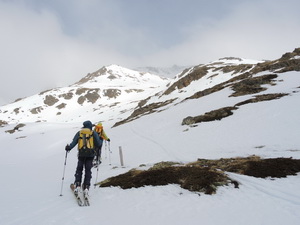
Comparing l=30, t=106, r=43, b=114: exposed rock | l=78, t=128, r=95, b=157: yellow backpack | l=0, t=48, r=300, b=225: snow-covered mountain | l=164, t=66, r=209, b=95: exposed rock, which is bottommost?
l=0, t=48, r=300, b=225: snow-covered mountain

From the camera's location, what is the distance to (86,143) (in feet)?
30.0

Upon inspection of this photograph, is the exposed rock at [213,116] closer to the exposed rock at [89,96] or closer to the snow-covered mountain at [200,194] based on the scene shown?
the snow-covered mountain at [200,194]

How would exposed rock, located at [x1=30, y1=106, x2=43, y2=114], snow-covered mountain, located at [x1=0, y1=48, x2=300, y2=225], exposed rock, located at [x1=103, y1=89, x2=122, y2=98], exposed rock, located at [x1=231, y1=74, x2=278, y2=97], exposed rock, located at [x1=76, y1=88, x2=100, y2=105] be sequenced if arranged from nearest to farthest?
snow-covered mountain, located at [x1=0, y1=48, x2=300, y2=225], exposed rock, located at [x1=231, y1=74, x2=278, y2=97], exposed rock, located at [x1=30, y1=106, x2=43, y2=114], exposed rock, located at [x1=76, y1=88, x2=100, y2=105], exposed rock, located at [x1=103, y1=89, x2=122, y2=98]

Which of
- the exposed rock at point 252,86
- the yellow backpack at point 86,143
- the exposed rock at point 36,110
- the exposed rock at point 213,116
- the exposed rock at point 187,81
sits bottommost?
the exposed rock at point 213,116

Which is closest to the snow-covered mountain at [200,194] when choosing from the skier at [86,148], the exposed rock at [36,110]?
the skier at [86,148]

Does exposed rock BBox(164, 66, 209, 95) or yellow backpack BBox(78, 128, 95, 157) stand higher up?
exposed rock BBox(164, 66, 209, 95)

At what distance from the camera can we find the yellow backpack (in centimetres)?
910

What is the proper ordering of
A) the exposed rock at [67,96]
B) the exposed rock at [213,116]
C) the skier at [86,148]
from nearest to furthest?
the skier at [86,148] → the exposed rock at [213,116] → the exposed rock at [67,96]

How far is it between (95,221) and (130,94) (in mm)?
154311

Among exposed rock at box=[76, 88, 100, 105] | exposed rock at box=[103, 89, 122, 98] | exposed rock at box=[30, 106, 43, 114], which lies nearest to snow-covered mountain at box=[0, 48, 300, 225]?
exposed rock at box=[76, 88, 100, 105]

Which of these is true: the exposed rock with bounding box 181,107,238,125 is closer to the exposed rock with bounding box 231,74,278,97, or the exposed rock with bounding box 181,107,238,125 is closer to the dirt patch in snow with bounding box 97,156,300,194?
the exposed rock with bounding box 231,74,278,97

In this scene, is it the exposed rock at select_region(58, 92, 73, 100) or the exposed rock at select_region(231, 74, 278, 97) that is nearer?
the exposed rock at select_region(231, 74, 278, 97)

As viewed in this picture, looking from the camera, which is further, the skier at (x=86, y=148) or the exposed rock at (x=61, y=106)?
the exposed rock at (x=61, y=106)

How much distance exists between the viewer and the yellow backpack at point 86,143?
9.10 meters
